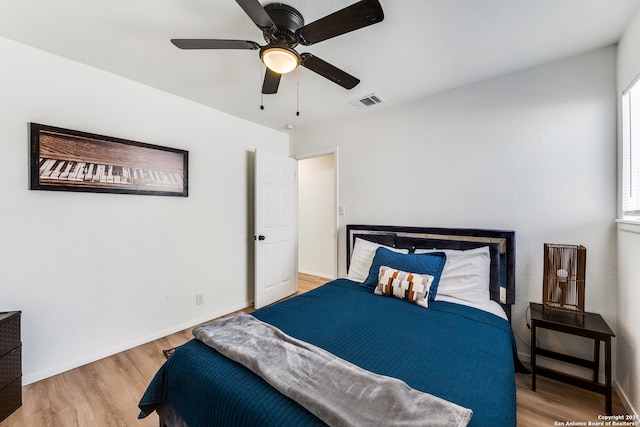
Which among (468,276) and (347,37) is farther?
(468,276)

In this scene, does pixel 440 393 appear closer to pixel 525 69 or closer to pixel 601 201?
pixel 601 201

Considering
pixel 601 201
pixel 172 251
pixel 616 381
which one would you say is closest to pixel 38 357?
pixel 172 251

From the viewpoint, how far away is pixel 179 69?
2225mm

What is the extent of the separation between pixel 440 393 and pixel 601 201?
1.98 metres

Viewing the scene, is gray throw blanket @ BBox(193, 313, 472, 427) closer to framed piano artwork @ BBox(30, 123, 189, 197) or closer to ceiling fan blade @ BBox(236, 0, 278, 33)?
ceiling fan blade @ BBox(236, 0, 278, 33)

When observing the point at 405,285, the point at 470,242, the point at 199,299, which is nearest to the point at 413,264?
the point at 405,285

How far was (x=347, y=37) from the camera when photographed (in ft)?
5.94

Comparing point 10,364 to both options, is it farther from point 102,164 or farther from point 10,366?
point 102,164

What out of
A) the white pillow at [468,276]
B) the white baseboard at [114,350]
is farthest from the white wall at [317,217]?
the white pillow at [468,276]

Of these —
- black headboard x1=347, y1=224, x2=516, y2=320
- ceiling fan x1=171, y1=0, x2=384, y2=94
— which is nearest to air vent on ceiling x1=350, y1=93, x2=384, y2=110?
ceiling fan x1=171, y1=0, x2=384, y2=94

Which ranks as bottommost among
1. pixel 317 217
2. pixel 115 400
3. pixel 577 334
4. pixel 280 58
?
pixel 115 400

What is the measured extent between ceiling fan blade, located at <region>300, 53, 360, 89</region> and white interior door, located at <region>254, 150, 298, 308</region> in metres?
1.63

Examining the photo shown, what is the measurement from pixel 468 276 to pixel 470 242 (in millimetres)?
339

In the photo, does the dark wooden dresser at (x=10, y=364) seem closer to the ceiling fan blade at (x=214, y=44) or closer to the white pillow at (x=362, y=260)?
the ceiling fan blade at (x=214, y=44)
